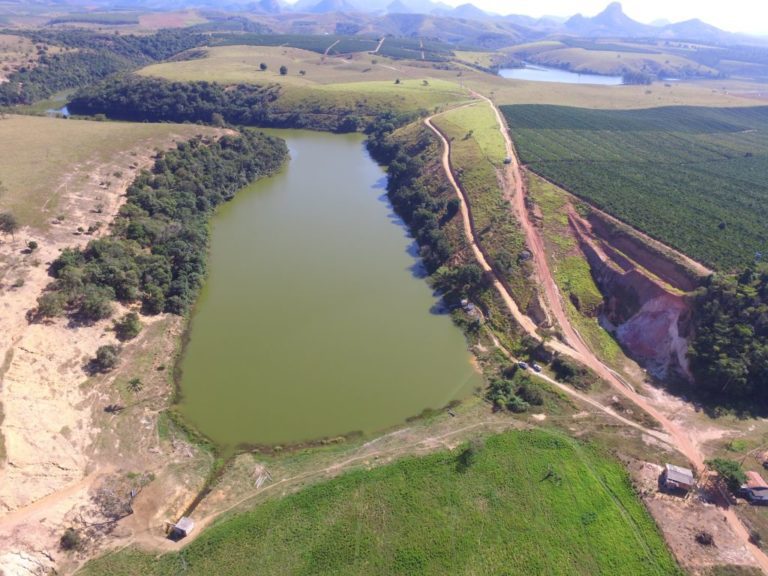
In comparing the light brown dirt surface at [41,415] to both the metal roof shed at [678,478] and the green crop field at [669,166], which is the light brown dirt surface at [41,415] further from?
the green crop field at [669,166]

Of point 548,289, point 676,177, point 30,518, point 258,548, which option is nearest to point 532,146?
point 676,177

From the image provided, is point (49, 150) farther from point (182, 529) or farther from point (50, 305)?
point (182, 529)

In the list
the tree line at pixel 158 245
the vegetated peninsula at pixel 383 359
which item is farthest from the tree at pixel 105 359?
the tree line at pixel 158 245

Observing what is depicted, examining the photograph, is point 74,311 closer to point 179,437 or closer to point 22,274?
point 22,274

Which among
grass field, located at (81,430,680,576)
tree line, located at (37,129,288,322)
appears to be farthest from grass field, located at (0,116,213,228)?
grass field, located at (81,430,680,576)

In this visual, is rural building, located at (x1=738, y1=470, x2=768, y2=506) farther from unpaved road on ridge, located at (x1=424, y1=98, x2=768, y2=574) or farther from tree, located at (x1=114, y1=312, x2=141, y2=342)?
tree, located at (x1=114, y1=312, x2=141, y2=342)

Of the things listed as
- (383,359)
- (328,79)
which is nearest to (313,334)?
(383,359)
